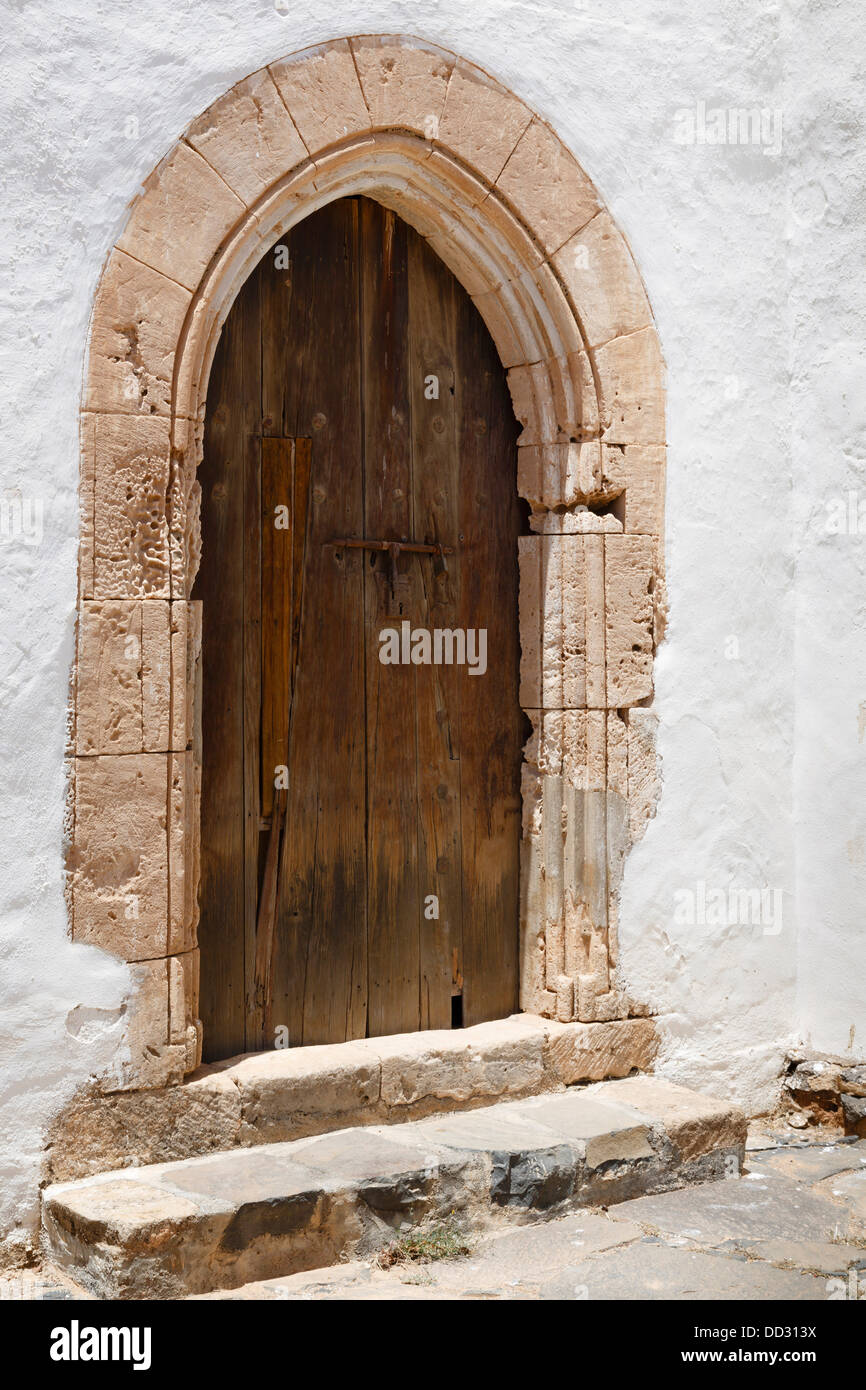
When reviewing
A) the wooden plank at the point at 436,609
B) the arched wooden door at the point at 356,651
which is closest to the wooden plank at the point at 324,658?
the arched wooden door at the point at 356,651

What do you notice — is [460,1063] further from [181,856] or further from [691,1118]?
[181,856]

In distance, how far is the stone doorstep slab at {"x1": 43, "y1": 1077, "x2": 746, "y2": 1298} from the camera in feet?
10.6

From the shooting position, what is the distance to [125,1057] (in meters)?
3.65

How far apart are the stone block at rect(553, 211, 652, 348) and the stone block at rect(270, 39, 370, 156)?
0.79 meters

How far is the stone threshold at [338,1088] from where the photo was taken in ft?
11.9

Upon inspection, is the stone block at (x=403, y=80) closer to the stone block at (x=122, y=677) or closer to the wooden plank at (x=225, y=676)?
the wooden plank at (x=225, y=676)

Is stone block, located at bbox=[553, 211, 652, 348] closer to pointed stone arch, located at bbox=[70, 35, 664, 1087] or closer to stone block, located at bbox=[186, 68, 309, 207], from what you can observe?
pointed stone arch, located at bbox=[70, 35, 664, 1087]

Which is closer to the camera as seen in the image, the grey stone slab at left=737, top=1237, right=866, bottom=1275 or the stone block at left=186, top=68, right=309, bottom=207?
the grey stone slab at left=737, top=1237, right=866, bottom=1275

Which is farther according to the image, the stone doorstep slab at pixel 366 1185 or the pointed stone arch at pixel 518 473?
the pointed stone arch at pixel 518 473

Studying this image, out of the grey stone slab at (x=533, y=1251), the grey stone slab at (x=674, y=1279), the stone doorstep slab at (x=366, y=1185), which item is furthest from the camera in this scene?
the grey stone slab at (x=533, y=1251)

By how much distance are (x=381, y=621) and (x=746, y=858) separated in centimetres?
152

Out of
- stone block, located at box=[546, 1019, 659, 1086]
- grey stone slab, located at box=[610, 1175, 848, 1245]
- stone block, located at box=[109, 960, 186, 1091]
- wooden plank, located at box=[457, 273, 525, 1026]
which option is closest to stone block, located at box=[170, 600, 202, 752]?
stone block, located at box=[109, 960, 186, 1091]

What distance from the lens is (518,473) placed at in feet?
15.1

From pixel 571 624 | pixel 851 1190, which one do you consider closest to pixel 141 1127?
pixel 571 624
